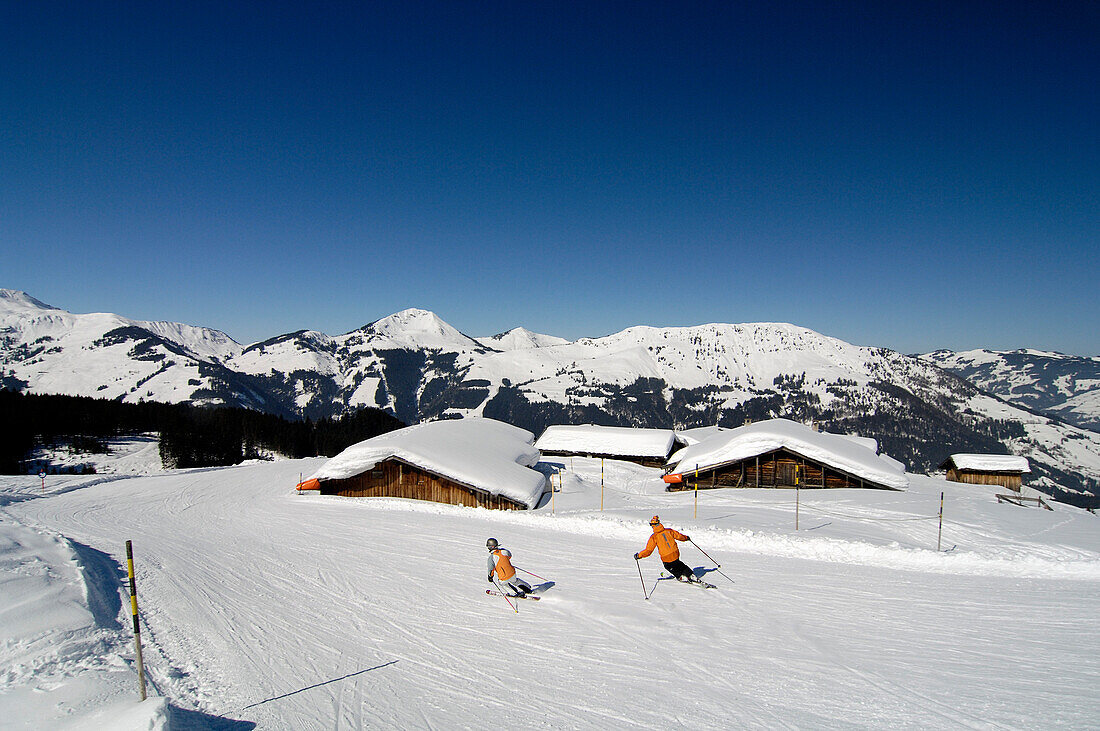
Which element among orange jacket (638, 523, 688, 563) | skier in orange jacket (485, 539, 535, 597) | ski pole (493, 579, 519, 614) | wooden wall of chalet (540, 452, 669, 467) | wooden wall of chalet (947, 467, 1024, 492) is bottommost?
wooden wall of chalet (947, 467, 1024, 492)

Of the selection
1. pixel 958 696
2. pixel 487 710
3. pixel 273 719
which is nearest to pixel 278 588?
pixel 273 719

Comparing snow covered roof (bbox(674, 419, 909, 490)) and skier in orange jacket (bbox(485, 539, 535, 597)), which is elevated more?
snow covered roof (bbox(674, 419, 909, 490))

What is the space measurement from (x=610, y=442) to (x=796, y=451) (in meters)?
22.2

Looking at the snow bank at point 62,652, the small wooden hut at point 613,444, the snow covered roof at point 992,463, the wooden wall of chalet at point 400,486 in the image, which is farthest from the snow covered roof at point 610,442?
the snow bank at point 62,652

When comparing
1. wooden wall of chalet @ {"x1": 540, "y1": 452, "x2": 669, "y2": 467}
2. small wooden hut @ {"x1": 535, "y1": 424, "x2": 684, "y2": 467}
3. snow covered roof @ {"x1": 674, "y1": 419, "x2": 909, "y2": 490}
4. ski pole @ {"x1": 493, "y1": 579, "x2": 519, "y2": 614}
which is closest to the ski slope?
ski pole @ {"x1": 493, "y1": 579, "x2": 519, "y2": 614}

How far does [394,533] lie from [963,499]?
1126 inches

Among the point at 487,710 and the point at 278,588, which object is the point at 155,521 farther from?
the point at 487,710

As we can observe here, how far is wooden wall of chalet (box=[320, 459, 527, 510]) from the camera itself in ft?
87.1

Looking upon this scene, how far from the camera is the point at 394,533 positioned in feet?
59.5

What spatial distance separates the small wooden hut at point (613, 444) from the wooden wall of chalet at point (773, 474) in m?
15.8

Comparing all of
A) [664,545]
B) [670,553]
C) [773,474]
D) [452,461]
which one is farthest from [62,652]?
[773,474]

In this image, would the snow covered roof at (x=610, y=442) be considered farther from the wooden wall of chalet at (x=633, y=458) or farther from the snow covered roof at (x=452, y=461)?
the snow covered roof at (x=452, y=461)

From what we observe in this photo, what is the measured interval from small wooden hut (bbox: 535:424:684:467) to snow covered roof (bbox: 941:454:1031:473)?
26287 millimetres

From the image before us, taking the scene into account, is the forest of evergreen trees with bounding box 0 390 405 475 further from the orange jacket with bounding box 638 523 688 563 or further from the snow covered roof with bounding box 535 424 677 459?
the orange jacket with bounding box 638 523 688 563
